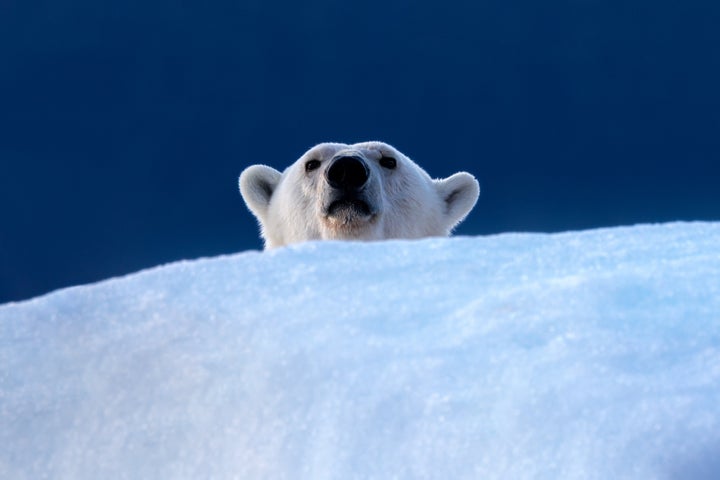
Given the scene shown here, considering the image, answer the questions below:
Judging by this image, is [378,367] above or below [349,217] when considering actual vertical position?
below

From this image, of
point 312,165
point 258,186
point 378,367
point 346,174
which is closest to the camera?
point 378,367

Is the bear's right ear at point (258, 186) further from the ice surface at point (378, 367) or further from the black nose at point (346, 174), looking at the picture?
the ice surface at point (378, 367)

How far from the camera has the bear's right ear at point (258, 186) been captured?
4957 millimetres

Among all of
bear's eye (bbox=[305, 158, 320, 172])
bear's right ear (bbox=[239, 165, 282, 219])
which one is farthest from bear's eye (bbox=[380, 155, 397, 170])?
bear's right ear (bbox=[239, 165, 282, 219])

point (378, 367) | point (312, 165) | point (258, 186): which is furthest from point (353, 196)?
point (378, 367)

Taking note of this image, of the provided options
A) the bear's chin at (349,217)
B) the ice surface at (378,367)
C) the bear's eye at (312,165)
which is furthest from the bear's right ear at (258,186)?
the ice surface at (378,367)

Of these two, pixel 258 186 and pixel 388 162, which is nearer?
pixel 388 162

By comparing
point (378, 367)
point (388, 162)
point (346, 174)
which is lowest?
point (378, 367)

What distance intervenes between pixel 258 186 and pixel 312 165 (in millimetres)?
557

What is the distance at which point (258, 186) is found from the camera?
502cm

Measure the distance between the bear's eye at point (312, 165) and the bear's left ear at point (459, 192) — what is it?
2.66ft

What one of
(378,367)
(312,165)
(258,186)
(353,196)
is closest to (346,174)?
(353,196)

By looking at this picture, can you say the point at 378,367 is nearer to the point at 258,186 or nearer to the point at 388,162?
the point at 388,162

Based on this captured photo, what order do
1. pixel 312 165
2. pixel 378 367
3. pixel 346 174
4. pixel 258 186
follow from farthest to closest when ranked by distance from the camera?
pixel 258 186 < pixel 312 165 < pixel 346 174 < pixel 378 367
